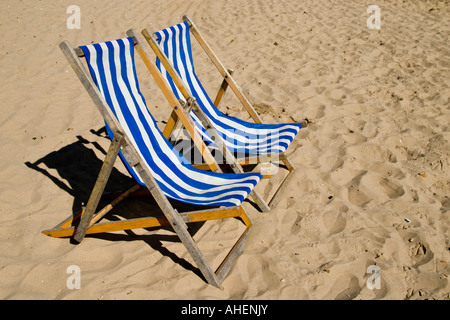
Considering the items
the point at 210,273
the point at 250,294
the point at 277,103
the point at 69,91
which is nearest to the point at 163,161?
the point at 210,273

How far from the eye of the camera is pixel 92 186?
2.97m

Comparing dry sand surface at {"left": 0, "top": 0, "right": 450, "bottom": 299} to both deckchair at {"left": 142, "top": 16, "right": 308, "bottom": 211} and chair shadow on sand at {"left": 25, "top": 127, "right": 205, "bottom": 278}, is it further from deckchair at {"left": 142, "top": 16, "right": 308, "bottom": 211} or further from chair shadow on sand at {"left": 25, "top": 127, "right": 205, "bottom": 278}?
deckchair at {"left": 142, "top": 16, "right": 308, "bottom": 211}

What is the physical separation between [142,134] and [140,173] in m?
0.57

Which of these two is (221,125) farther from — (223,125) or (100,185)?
(100,185)

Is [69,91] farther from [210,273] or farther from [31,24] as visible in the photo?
[210,273]

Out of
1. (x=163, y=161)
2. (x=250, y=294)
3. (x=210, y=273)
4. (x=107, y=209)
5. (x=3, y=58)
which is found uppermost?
(x=3, y=58)

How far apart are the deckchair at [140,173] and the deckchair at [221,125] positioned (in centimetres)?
26

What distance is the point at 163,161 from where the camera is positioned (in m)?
2.53

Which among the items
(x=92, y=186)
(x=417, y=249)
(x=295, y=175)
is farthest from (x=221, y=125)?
(x=417, y=249)

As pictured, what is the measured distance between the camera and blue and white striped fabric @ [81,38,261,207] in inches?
90.5

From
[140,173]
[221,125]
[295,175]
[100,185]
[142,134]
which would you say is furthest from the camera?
[221,125]

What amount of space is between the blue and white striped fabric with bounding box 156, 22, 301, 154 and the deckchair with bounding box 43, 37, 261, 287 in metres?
Result: 0.41

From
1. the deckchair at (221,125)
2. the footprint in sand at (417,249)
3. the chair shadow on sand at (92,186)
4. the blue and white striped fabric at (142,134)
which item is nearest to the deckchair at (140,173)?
the blue and white striped fabric at (142,134)

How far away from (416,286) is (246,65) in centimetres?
373
